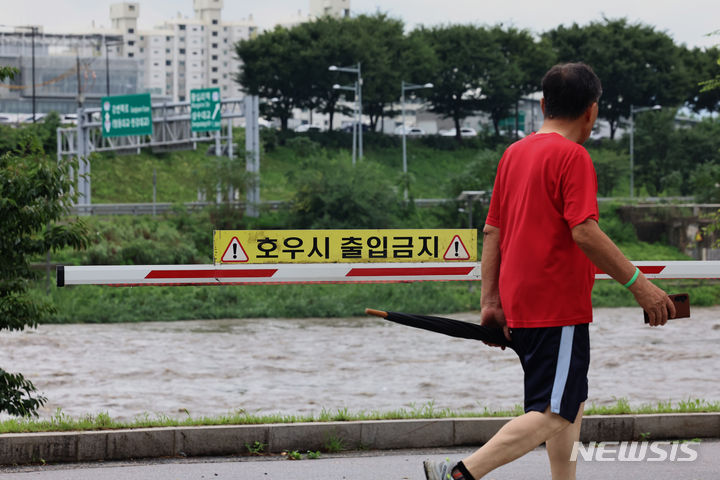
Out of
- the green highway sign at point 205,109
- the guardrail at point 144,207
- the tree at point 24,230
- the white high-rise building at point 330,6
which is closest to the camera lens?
the tree at point 24,230

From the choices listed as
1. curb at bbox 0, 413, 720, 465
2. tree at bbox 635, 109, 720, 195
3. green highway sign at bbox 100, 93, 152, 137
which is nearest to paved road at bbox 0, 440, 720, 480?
curb at bbox 0, 413, 720, 465

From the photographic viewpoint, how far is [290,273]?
6.15 meters

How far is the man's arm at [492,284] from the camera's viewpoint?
12.8 ft

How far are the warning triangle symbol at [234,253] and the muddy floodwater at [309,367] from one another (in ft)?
17.0

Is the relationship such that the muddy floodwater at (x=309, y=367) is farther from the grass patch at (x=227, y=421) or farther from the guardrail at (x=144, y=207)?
the guardrail at (x=144, y=207)

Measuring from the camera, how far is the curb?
5793mm

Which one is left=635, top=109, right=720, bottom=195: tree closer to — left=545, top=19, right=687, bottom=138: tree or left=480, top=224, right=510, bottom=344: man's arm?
left=545, top=19, right=687, bottom=138: tree

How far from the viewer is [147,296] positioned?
3034cm

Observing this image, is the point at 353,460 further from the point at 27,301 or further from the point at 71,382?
the point at 71,382

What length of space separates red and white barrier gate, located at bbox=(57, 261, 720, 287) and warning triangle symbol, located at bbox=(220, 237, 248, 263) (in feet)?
0.13

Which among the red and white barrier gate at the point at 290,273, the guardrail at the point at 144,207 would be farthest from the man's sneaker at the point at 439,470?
the guardrail at the point at 144,207

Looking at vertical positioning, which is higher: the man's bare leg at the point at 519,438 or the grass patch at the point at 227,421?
the man's bare leg at the point at 519,438

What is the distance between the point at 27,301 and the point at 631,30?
74.9 meters

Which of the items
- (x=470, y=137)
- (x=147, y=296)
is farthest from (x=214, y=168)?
(x=470, y=137)
